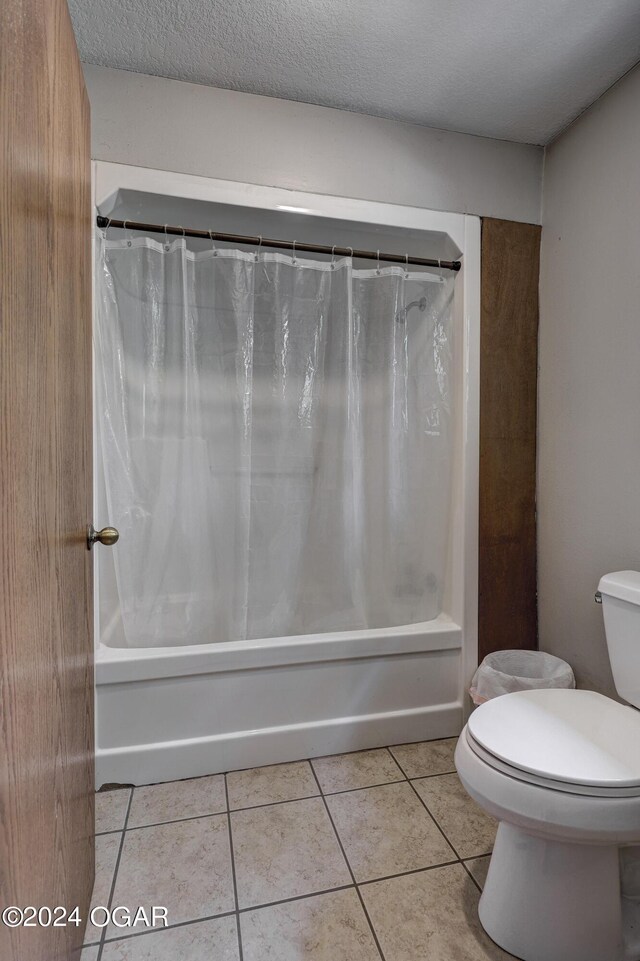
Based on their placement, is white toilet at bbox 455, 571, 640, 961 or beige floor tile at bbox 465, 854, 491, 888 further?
beige floor tile at bbox 465, 854, 491, 888

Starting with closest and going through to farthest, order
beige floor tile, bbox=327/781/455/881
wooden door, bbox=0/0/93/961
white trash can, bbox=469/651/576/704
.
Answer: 1. wooden door, bbox=0/0/93/961
2. beige floor tile, bbox=327/781/455/881
3. white trash can, bbox=469/651/576/704

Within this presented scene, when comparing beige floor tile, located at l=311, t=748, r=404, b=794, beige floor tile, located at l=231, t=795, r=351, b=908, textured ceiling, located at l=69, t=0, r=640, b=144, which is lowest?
beige floor tile, located at l=231, t=795, r=351, b=908

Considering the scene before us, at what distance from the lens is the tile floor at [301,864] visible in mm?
1124

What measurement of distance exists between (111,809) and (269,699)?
1.86ft

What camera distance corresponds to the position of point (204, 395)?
5.82ft

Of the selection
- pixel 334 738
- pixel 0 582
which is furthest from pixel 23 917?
pixel 334 738

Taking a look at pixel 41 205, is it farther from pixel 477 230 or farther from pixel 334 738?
pixel 334 738

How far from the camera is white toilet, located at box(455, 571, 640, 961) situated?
3.19ft

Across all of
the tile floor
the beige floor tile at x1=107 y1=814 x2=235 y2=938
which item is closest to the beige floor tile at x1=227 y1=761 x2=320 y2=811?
the tile floor

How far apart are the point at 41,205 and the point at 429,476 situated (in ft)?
5.00

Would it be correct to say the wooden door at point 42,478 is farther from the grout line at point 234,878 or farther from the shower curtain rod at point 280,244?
the shower curtain rod at point 280,244

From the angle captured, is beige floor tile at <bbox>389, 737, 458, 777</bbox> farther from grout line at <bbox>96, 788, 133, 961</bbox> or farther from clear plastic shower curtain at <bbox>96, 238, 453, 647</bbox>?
grout line at <bbox>96, 788, 133, 961</bbox>

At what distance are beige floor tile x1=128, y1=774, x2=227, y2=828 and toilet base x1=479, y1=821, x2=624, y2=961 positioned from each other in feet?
2.86

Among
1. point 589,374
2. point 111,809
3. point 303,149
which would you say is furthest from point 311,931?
point 303,149
